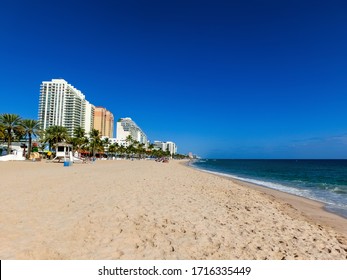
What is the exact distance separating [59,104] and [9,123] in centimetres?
9579

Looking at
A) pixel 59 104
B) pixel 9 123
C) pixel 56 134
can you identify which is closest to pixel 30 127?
pixel 9 123

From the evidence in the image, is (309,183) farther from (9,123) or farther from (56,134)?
(56,134)

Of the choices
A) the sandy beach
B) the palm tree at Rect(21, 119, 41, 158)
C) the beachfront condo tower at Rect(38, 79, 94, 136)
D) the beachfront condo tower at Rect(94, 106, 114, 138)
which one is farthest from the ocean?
the beachfront condo tower at Rect(94, 106, 114, 138)

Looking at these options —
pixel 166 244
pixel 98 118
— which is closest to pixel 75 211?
pixel 166 244

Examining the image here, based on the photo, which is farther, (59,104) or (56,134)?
(59,104)

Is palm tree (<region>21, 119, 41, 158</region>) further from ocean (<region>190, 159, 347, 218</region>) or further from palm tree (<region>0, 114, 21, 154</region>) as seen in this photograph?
ocean (<region>190, 159, 347, 218</region>)

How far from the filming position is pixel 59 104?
136 metres

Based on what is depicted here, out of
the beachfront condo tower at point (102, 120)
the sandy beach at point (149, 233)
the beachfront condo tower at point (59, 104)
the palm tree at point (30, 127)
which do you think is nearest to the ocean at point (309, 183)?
the sandy beach at point (149, 233)

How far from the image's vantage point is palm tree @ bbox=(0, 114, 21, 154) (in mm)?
46188

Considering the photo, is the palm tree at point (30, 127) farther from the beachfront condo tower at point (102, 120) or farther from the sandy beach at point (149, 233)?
the beachfront condo tower at point (102, 120)
